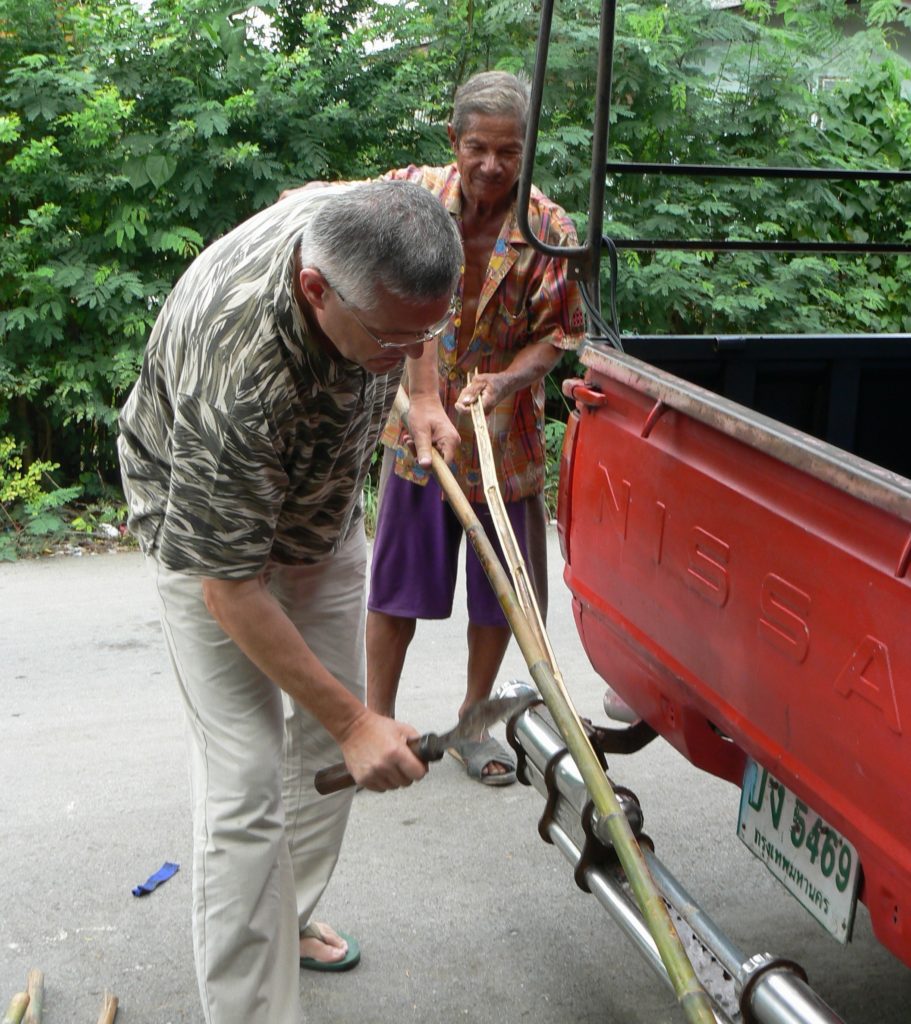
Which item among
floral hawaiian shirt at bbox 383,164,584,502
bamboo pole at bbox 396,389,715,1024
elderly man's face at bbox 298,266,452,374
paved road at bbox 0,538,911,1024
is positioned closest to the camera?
bamboo pole at bbox 396,389,715,1024

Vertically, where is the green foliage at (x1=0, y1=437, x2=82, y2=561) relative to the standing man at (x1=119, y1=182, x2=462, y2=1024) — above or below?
below

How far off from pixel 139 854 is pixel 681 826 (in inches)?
63.7

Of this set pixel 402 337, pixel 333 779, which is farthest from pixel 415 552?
pixel 402 337

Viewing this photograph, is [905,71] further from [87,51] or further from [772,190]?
[87,51]

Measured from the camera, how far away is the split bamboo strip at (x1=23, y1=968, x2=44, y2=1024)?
111 inches

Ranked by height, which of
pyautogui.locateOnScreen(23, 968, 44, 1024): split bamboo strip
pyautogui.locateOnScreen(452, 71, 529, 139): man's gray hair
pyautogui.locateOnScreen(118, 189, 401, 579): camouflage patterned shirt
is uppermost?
pyautogui.locateOnScreen(452, 71, 529, 139): man's gray hair

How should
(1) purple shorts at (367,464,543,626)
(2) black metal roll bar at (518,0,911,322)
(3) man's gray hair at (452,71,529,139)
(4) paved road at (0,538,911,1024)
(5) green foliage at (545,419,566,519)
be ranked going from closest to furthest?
(2) black metal roll bar at (518,0,911,322)
(4) paved road at (0,538,911,1024)
(3) man's gray hair at (452,71,529,139)
(1) purple shorts at (367,464,543,626)
(5) green foliage at (545,419,566,519)

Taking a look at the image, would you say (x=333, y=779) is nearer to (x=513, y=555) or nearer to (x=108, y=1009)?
(x=513, y=555)

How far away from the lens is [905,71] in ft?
27.2

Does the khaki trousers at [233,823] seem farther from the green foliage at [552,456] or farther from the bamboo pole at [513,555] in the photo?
the green foliage at [552,456]

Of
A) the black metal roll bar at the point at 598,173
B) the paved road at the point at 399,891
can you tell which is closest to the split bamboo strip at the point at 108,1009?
the paved road at the point at 399,891

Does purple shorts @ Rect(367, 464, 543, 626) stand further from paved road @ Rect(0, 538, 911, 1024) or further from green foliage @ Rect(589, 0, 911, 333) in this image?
green foliage @ Rect(589, 0, 911, 333)

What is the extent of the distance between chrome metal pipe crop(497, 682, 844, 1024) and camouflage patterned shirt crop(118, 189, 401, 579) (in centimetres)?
71

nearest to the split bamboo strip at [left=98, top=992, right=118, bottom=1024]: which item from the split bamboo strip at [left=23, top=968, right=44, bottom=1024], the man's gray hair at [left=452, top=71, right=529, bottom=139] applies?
the split bamboo strip at [left=23, top=968, right=44, bottom=1024]
